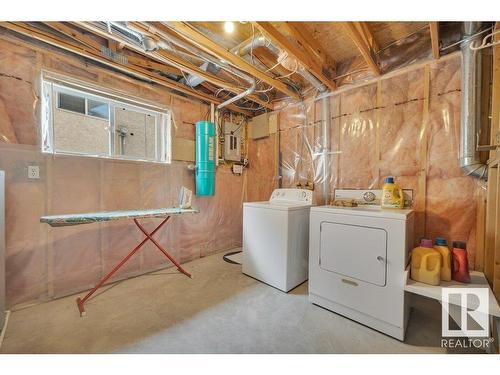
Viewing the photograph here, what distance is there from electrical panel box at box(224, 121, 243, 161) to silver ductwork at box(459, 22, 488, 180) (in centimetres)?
257

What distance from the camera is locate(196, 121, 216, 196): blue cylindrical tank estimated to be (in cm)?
273

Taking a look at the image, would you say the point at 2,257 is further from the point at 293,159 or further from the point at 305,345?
the point at 293,159

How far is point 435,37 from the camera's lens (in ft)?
5.09

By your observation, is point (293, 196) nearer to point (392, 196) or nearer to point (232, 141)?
point (392, 196)

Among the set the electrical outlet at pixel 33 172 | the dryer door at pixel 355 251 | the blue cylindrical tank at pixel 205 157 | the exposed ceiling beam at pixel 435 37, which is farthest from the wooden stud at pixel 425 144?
the electrical outlet at pixel 33 172

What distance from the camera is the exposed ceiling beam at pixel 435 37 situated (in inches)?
56.1

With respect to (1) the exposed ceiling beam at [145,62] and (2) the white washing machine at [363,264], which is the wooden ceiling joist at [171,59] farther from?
(2) the white washing machine at [363,264]

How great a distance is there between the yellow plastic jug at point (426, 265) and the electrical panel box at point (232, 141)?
8.26 feet

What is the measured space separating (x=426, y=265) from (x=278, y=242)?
1.14 metres

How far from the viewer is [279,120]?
3.09m

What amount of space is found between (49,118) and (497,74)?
3599 mm

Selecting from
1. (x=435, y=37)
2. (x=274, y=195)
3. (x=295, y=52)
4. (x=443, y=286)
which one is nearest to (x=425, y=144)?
(x=435, y=37)

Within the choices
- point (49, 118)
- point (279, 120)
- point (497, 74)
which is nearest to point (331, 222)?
point (497, 74)
